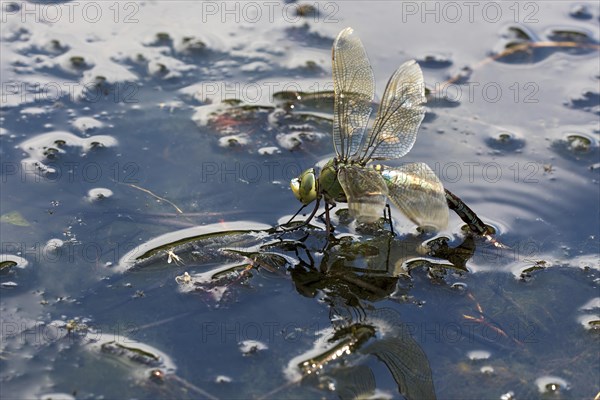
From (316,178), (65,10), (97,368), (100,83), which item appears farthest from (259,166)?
(65,10)

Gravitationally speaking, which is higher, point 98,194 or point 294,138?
point 294,138

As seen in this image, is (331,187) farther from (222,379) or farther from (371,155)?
(222,379)

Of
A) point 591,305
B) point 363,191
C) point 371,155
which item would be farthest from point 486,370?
point 371,155

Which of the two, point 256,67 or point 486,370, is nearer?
point 486,370

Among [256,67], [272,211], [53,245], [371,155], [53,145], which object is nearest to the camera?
[53,245]

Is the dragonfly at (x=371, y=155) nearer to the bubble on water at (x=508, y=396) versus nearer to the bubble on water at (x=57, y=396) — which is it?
the bubble on water at (x=508, y=396)

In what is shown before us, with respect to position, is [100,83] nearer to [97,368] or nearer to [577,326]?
[97,368]

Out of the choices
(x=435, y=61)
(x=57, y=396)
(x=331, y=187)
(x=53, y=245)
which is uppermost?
(x=435, y=61)
